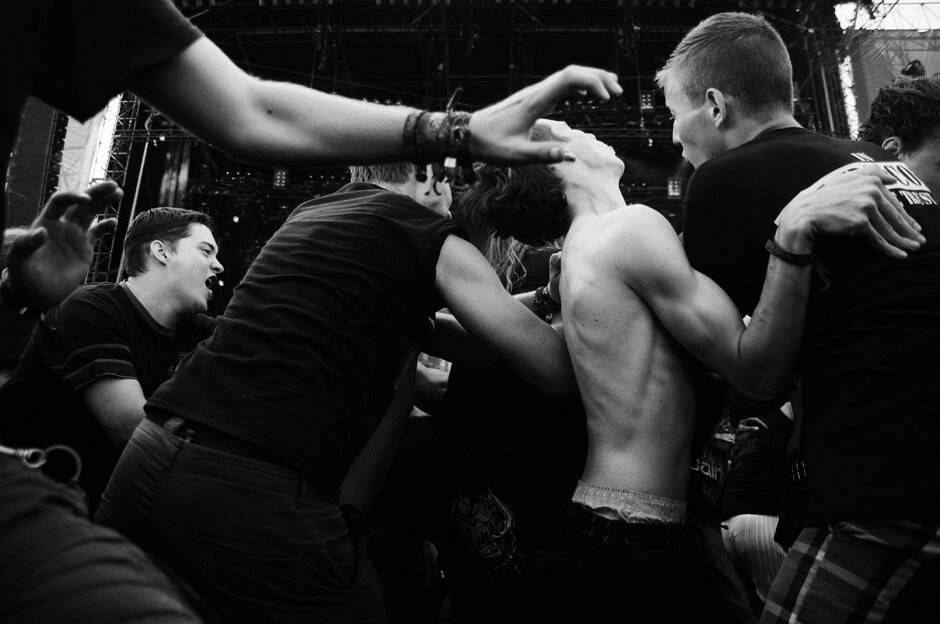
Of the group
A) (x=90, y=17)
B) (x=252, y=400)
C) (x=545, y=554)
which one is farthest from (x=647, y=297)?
(x=90, y=17)

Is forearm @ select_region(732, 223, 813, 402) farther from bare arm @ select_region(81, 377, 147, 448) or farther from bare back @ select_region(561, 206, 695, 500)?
bare arm @ select_region(81, 377, 147, 448)

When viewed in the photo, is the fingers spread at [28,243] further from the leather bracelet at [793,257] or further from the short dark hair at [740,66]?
the short dark hair at [740,66]

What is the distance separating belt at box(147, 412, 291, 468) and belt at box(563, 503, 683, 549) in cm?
76

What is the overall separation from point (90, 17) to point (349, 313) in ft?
2.78

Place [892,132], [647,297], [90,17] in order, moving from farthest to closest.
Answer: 1. [892,132]
2. [647,297]
3. [90,17]

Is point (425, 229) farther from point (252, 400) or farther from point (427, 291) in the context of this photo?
point (252, 400)

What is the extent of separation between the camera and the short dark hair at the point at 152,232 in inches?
131

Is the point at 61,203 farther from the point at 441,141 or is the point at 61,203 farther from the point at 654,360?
the point at 654,360

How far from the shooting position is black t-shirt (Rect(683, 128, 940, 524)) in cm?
144

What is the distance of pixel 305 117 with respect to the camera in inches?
52.4

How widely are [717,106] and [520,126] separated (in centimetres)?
111

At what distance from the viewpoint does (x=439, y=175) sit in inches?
52.2

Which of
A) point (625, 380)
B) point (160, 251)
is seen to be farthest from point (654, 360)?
point (160, 251)

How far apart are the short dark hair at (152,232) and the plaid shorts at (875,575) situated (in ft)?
9.54
